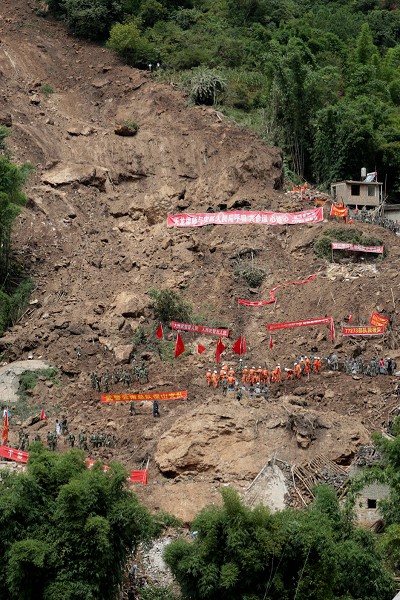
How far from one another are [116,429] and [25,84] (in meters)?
20.7

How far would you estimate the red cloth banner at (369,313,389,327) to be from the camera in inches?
1417

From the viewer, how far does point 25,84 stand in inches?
1961

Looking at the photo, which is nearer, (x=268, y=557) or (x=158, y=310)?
(x=268, y=557)

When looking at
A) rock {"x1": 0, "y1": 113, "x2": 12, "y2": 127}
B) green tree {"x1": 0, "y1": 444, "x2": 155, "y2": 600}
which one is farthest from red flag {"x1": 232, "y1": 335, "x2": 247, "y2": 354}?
rock {"x1": 0, "y1": 113, "x2": 12, "y2": 127}

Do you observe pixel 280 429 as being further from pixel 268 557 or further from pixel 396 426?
pixel 268 557

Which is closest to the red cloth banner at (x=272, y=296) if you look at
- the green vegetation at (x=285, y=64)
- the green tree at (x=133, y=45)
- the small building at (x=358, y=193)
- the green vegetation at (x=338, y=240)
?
the green vegetation at (x=338, y=240)

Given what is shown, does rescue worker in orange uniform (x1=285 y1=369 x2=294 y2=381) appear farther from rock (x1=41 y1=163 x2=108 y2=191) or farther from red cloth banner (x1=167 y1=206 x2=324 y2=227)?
rock (x1=41 y1=163 x2=108 y2=191)

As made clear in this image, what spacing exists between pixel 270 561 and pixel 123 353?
1194cm

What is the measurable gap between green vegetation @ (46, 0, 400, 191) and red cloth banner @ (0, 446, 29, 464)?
730 inches

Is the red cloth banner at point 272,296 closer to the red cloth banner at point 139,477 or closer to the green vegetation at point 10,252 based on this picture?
the green vegetation at point 10,252

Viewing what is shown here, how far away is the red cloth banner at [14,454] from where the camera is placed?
105ft

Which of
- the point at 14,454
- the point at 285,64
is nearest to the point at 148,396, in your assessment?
the point at 14,454

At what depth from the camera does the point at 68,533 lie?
86.2ft

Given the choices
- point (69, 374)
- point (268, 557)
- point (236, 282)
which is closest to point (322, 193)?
point (236, 282)
